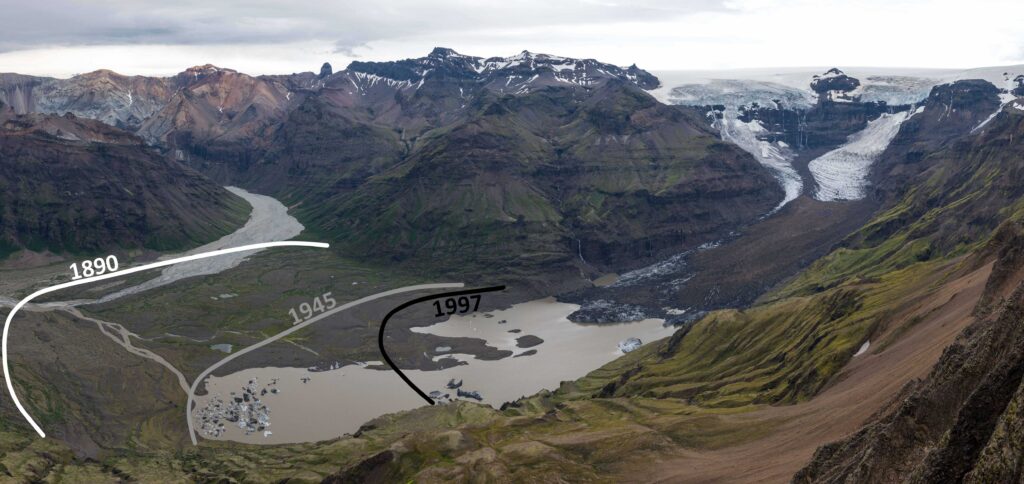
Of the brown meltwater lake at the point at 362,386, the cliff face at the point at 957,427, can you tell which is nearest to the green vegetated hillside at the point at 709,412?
the cliff face at the point at 957,427

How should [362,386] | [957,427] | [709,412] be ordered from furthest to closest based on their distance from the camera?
1. [362,386]
2. [709,412]
3. [957,427]

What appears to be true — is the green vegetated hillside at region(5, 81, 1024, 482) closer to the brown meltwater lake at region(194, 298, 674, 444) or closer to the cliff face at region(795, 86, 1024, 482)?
the cliff face at region(795, 86, 1024, 482)

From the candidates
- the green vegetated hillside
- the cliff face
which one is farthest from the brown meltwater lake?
the cliff face

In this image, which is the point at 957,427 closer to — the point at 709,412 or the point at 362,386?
the point at 709,412

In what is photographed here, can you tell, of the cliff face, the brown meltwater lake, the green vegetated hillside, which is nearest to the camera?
the cliff face

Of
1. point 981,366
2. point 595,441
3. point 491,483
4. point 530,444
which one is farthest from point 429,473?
point 981,366

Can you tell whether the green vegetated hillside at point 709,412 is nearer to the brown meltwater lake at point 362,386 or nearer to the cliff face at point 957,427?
the cliff face at point 957,427

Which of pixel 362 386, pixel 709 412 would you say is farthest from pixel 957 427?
pixel 362 386

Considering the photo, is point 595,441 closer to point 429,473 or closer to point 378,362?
point 429,473
